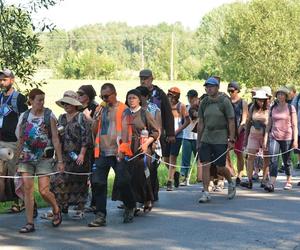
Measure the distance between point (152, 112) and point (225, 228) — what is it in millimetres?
2179

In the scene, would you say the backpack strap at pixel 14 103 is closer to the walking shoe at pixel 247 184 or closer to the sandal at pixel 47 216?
the sandal at pixel 47 216

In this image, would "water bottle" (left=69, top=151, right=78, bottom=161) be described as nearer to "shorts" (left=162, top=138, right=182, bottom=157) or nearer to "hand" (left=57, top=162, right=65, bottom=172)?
"hand" (left=57, top=162, right=65, bottom=172)

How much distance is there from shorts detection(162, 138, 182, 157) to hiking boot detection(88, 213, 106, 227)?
3.86 meters

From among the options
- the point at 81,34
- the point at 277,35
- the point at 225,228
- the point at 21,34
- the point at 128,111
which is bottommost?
the point at 225,228

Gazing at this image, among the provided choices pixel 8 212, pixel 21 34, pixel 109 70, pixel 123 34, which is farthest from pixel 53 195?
pixel 123 34

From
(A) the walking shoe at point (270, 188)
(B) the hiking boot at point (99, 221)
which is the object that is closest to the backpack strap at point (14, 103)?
(B) the hiking boot at point (99, 221)

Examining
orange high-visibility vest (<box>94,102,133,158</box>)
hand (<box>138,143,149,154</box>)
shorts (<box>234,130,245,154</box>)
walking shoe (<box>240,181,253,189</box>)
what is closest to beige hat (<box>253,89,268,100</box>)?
shorts (<box>234,130,245,154</box>)

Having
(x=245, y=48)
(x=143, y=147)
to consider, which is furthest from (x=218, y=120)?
(x=245, y=48)

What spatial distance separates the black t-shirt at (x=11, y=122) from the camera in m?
9.15

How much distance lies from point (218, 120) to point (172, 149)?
2.14 m

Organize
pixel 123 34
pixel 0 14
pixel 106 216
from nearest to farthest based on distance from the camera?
pixel 106 216 < pixel 0 14 < pixel 123 34

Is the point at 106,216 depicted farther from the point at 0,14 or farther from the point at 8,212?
the point at 0,14

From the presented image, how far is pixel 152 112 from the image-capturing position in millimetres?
9906

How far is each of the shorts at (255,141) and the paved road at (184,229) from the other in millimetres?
1811
